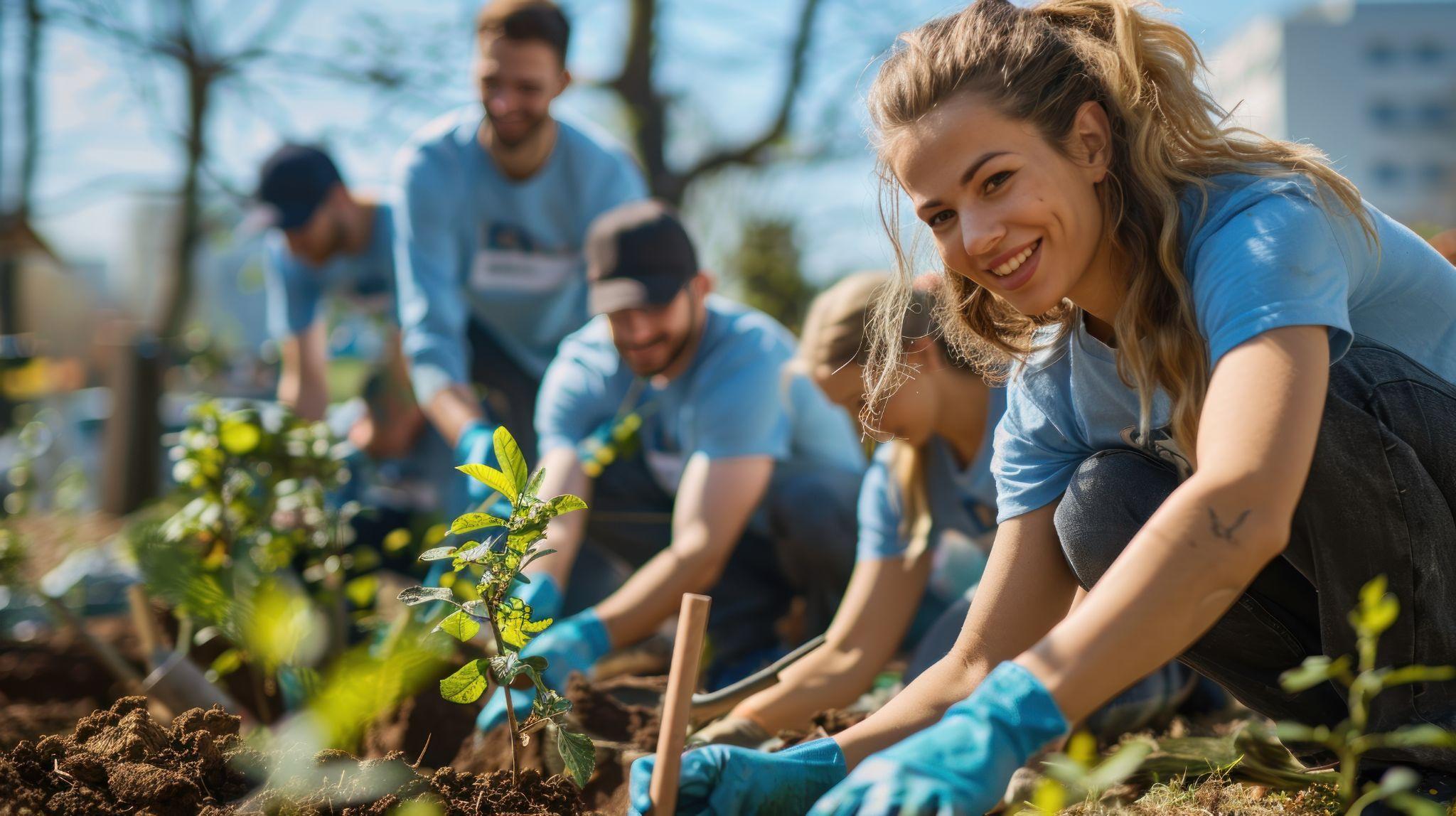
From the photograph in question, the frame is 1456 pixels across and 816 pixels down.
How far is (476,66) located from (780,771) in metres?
2.60

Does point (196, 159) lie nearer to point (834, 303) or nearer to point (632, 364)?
point (632, 364)

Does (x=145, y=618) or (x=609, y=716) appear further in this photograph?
(x=145, y=618)

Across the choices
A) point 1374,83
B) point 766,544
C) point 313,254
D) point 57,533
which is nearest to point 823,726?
point 766,544

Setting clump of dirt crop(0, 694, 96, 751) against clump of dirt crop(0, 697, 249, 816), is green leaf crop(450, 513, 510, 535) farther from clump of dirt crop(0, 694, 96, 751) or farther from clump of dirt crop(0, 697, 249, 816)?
clump of dirt crop(0, 694, 96, 751)

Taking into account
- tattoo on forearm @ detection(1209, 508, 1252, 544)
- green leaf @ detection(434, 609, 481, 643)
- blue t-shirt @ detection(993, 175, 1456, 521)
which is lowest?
green leaf @ detection(434, 609, 481, 643)

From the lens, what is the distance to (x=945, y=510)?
2.53 meters

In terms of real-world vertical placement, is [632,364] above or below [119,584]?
above

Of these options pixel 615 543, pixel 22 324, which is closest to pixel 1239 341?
pixel 615 543

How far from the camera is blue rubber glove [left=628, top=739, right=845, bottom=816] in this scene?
1.35 meters

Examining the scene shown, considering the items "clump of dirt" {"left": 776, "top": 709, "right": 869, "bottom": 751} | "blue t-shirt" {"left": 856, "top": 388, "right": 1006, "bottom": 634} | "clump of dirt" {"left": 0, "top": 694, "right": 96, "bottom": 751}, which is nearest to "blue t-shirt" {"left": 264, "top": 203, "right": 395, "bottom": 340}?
"clump of dirt" {"left": 0, "top": 694, "right": 96, "bottom": 751}

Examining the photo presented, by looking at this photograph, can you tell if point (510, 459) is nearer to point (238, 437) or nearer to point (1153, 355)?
point (1153, 355)

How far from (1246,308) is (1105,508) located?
405 mm

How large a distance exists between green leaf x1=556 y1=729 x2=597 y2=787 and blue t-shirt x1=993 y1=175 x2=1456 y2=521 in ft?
2.20

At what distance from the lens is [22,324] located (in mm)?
9008
